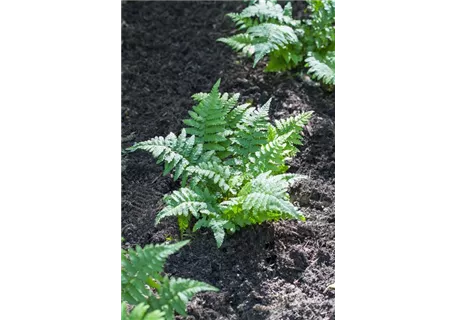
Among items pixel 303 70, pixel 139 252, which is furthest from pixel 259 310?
pixel 303 70

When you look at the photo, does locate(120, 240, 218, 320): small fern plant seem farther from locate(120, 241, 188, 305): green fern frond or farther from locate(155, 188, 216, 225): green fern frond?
locate(155, 188, 216, 225): green fern frond

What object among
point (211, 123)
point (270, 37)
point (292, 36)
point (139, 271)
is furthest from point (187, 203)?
point (292, 36)

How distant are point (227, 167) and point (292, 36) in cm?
142

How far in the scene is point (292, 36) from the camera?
477 centimetres

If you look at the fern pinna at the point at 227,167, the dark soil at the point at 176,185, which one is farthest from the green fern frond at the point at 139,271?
the fern pinna at the point at 227,167

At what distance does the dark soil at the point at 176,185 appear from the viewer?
3.46 m

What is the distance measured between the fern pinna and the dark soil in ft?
0.46

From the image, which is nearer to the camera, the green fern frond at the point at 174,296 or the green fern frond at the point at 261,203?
the green fern frond at the point at 174,296

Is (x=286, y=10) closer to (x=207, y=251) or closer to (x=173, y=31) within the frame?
(x=173, y=31)

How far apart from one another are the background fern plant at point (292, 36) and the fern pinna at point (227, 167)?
2.82ft

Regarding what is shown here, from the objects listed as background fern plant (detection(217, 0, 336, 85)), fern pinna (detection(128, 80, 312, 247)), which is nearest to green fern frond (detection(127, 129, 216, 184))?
fern pinna (detection(128, 80, 312, 247))

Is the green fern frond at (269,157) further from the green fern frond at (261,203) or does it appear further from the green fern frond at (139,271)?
the green fern frond at (139,271)

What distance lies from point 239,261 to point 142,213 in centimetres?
69
